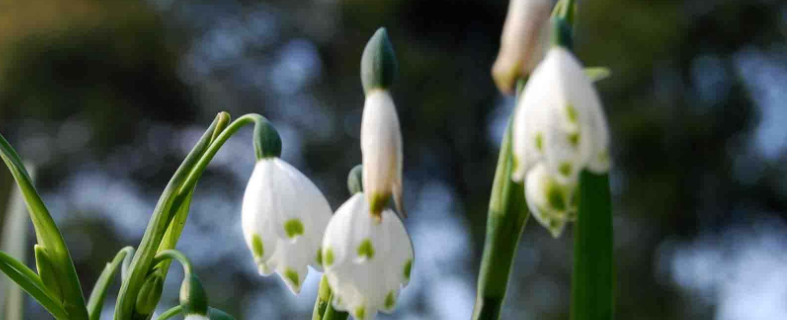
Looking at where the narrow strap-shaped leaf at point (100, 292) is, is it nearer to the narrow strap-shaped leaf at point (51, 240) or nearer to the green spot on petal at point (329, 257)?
the narrow strap-shaped leaf at point (51, 240)

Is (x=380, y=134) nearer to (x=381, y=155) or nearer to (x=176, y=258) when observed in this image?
(x=381, y=155)

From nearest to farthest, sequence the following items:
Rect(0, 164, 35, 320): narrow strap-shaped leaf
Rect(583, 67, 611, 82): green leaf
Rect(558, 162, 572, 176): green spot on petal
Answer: Rect(558, 162, 572, 176): green spot on petal
Rect(583, 67, 611, 82): green leaf
Rect(0, 164, 35, 320): narrow strap-shaped leaf

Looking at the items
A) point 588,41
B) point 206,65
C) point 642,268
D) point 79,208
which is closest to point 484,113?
point 588,41

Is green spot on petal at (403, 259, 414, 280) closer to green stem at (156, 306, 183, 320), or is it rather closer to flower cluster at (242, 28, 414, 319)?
flower cluster at (242, 28, 414, 319)

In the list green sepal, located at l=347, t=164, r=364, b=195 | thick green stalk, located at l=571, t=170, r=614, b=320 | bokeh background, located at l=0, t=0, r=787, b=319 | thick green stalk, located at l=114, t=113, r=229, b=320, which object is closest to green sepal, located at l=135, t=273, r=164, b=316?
thick green stalk, located at l=114, t=113, r=229, b=320

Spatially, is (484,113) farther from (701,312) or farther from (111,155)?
(111,155)
